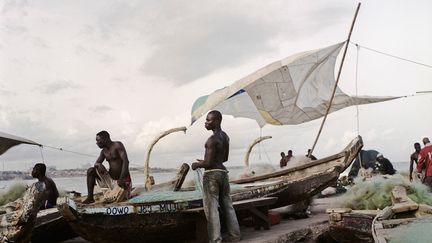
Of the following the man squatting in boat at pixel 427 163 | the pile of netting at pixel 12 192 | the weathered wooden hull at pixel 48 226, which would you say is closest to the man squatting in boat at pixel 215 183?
the weathered wooden hull at pixel 48 226

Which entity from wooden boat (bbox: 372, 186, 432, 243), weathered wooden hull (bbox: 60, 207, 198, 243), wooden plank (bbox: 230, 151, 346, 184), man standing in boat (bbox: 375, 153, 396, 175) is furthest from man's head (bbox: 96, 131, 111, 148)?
man standing in boat (bbox: 375, 153, 396, 175)

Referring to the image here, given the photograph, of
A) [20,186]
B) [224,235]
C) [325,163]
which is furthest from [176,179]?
[20,186]

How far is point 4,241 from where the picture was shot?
5.59 m

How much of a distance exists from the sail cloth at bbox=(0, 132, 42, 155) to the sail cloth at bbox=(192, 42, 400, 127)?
14.8ft

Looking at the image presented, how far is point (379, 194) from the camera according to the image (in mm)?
7312

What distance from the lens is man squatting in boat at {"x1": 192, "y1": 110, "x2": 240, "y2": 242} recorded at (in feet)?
20.6

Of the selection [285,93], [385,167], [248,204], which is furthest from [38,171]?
[385,167]

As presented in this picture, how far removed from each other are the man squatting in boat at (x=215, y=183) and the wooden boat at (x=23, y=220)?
2.17 metres

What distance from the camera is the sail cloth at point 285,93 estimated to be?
11.4 m

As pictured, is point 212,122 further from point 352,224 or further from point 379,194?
point 379,194

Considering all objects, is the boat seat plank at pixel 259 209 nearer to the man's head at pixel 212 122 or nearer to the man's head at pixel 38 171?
the man's head at pixel 212 122

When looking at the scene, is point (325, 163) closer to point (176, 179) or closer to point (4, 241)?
point (176, 179)

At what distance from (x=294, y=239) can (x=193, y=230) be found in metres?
1.63

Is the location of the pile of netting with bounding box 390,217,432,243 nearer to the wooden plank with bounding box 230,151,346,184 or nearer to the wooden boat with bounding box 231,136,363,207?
the wooden boat with bounding box 231,136,363,207
